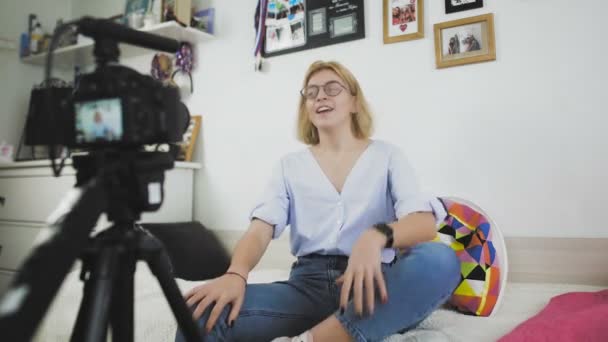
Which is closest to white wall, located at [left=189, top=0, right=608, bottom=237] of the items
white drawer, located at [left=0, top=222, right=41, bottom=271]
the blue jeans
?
the blue jeans

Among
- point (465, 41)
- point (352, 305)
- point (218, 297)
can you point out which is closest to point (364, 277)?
point (352, 305)

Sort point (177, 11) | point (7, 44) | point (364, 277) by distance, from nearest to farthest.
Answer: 1. point (364, 277)
2. point (177, 11)
3. point (7, 44)

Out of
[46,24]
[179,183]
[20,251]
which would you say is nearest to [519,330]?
[179,183]

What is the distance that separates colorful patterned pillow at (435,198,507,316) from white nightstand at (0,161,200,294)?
1371 mm

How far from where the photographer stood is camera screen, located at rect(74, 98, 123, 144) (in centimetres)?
55

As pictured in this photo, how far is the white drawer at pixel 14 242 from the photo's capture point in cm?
232

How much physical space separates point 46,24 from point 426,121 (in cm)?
255

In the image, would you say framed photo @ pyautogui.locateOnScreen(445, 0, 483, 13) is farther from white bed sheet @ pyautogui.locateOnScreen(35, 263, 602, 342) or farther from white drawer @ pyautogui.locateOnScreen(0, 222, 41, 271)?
white drawer @ pyautogui.locateOnScreen(0, 222, 41, 271)

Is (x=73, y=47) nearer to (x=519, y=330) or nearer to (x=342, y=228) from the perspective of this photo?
(x=342, y=228)

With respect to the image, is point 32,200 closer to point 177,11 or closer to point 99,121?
point 177,11

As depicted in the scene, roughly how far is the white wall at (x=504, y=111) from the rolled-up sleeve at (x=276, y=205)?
73cm

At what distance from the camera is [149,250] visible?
0.56 meters

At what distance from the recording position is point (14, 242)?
2398 millimetres

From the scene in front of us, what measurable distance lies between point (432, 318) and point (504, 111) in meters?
0.83
